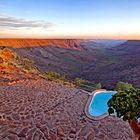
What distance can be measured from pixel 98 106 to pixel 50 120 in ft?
12.7

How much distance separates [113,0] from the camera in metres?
20.1

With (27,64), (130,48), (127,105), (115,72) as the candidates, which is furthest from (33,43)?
(127,105)

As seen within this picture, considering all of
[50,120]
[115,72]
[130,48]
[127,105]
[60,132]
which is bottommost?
[115,72]

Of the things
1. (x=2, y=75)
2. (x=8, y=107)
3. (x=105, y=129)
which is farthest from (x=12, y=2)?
(x=105, y=129)

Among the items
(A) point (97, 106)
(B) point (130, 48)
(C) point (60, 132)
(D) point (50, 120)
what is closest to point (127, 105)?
(C) point (60, 132)

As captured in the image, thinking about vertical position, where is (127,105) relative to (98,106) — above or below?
above

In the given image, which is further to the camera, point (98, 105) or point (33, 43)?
point (33, 43)

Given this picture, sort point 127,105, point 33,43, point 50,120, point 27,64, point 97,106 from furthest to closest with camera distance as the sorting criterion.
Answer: point 33,43, point 27,64, point 97,106, point 50,120, point 127,105

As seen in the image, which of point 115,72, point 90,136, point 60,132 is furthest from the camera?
point 115,72

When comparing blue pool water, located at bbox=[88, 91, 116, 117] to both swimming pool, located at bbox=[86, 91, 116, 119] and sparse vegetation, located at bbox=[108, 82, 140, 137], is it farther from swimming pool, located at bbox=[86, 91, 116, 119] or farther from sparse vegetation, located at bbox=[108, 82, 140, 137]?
sparse vegetation, located at bbox=[108, 82, 140, 137]

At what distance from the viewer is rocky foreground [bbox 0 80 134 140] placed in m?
9.03

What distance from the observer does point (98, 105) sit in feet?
43.5

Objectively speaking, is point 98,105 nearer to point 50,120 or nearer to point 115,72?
point 50,120

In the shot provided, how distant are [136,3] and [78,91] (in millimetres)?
9353
